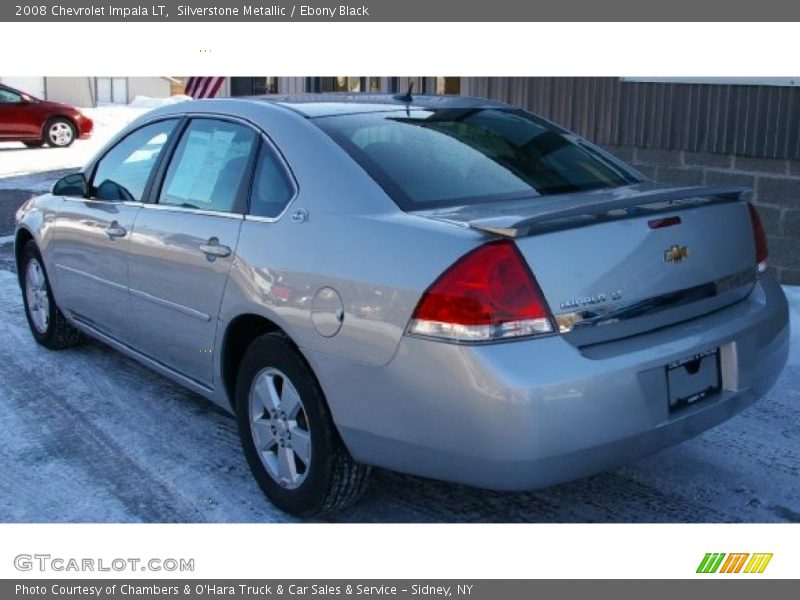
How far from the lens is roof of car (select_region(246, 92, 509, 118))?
4.07m

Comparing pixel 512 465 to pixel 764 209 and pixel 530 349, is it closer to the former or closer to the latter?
pixel 530 349

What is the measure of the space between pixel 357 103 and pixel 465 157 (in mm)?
700

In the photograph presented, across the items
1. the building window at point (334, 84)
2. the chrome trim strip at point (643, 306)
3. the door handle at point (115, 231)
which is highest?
the building window at point (334, 84)

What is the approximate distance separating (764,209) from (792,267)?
0.48 metres

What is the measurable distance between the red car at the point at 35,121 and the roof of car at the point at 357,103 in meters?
16.9

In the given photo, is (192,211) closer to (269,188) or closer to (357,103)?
(269,188)

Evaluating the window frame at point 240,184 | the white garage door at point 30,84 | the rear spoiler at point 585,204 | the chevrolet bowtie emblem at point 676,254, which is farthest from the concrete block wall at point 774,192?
the white garage door at point 30,84

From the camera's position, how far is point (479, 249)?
9.84ft

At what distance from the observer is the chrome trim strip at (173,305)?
4039 millimetres

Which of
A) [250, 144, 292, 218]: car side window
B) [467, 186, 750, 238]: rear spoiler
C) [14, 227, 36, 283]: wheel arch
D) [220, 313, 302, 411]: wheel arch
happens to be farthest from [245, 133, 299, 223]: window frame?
[14, 227, 36, 283]: wheel arch

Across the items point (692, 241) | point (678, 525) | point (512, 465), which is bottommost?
point (678, 525)

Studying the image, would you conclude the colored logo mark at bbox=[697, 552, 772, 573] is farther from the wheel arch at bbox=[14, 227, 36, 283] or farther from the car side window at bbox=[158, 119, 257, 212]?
the wheel arch at bbox=[14, 227, 36, 283]

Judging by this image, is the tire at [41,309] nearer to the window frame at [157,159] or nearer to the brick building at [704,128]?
the window frame at [157,159]

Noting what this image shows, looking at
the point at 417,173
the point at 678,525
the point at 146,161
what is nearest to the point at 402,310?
the point at 417,173
